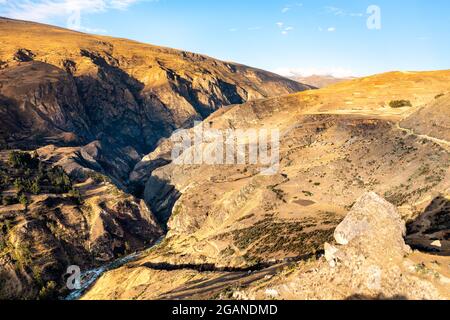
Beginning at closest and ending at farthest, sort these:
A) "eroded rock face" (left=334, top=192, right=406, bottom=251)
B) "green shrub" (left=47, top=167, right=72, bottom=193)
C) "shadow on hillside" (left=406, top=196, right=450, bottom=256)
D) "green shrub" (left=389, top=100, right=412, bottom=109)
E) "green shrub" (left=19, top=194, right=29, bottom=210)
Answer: "eroded rock face" (left=334, top=192, right=406, bottom=251) < "shadow on hillside" (left=406, top=196, right=450, bottom=256) < "green shrub" (left=19, top=194, right=29, bottom=210) < "green shrub" (left=47, top=167, right=72, bottom=193) < "green shrub" (left=389, top=100, right=412, bottom=109)

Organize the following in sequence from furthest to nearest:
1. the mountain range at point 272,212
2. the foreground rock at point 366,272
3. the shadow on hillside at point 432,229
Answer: the shadow on hillside at point 432,229, the mountain range at point 272,212, the foreground rock at point 366,272

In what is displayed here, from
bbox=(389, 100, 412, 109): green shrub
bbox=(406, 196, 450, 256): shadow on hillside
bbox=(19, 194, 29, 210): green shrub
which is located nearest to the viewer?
bbox=(406, 196, 450, 256): shadow on hillside

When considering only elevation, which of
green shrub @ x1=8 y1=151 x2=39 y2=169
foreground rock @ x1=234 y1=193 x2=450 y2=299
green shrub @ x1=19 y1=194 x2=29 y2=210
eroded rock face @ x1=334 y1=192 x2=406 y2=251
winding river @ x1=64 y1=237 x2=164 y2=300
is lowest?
winding river @ x1=64 y1=237 x2=164 y2=300

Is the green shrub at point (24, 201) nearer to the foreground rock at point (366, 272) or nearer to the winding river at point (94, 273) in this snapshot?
the winding river at point (94, 273)

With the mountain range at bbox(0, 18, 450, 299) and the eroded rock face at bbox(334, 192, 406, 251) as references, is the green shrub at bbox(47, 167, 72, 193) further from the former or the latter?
the eroded rock face at bbox(334, 192, 406, 251)

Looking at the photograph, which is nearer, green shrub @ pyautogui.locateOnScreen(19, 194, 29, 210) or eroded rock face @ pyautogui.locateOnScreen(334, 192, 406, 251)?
eroded rock face @ pyautogui.locateOnScreen(334, 192, 406, 251)

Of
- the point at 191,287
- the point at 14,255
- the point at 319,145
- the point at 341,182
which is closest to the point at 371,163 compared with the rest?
the point at 341,182

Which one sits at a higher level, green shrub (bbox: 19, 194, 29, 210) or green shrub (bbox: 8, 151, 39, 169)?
green shrub (bbox: 8, 151, 39, 169)

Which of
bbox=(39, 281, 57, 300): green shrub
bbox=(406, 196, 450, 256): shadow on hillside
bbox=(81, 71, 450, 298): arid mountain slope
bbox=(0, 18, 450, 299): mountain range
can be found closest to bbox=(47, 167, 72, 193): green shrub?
bbox=(0, 18, 450, 299): mountain range

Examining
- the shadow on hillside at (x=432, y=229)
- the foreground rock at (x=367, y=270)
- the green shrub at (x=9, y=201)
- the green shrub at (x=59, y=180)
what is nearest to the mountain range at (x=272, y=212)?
the foreground rock at (x=367, y=270)
